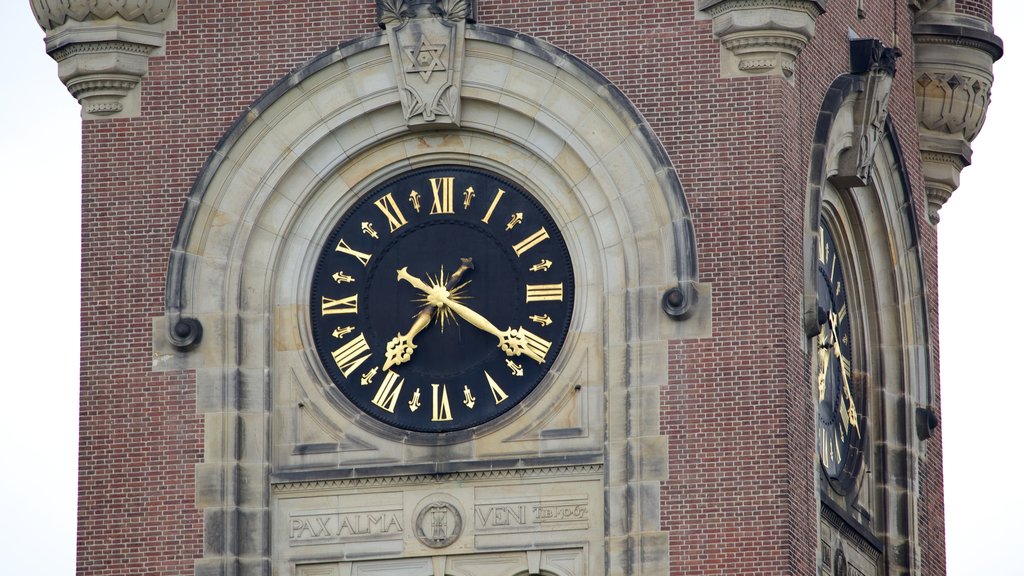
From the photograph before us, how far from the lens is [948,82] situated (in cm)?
5212

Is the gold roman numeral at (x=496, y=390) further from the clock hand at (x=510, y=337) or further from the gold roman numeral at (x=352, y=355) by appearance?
the gold roman numeral at (x=352, y=355)

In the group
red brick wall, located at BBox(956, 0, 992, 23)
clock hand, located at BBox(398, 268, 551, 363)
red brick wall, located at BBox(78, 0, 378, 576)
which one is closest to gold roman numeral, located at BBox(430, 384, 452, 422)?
clock hand, located at BBox(398, 268, 551, 363)

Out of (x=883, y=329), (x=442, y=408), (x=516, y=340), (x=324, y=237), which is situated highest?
(x=324, y=237)

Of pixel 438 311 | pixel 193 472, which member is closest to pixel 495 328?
pixel 438 311

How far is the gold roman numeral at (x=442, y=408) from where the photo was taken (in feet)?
151

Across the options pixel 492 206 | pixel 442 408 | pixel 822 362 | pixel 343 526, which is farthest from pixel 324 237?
pixel 822 362

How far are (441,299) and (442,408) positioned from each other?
3.95 ft

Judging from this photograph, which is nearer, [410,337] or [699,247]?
[699,247]

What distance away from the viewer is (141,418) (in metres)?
46.5

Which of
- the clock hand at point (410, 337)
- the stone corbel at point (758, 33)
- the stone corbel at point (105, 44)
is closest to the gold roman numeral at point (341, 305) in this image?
the clock hand at point (410, 337)

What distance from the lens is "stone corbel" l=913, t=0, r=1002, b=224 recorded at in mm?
52062

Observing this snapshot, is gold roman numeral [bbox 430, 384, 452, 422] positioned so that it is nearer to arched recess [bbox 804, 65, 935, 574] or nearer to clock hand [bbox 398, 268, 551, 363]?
clock hand [bbox 398, 268, 551, 363]

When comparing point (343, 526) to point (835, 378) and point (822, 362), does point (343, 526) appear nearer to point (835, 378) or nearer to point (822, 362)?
point (822, 362)

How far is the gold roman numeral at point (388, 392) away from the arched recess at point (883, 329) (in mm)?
5353
